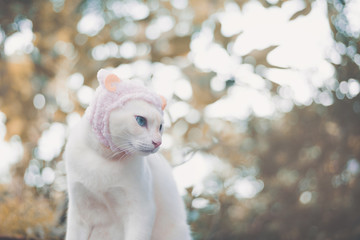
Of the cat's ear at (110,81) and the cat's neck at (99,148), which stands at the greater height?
the cat's ear at (110,81)

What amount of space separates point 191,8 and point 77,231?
99cm

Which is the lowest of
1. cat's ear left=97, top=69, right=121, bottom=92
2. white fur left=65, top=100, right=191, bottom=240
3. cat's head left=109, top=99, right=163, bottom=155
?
white fur left=65, top=100, right=191, bottom=240

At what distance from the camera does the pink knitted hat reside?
1.73ft

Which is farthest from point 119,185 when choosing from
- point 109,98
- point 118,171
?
point 109,98

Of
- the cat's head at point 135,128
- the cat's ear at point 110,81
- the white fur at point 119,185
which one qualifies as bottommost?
the white fur at point 119,185

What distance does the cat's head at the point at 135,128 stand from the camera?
520 millimetres

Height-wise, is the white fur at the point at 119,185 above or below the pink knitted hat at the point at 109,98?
below

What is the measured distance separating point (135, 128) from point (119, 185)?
0.33ft

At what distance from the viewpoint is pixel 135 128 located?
20.5 inches

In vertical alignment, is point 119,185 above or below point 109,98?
below

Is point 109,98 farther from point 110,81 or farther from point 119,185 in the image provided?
point 119,185

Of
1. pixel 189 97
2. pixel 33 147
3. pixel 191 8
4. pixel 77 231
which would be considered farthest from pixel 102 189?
pixel 191 8

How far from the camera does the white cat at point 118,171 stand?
0.53 metres

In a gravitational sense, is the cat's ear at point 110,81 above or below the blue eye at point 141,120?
above
